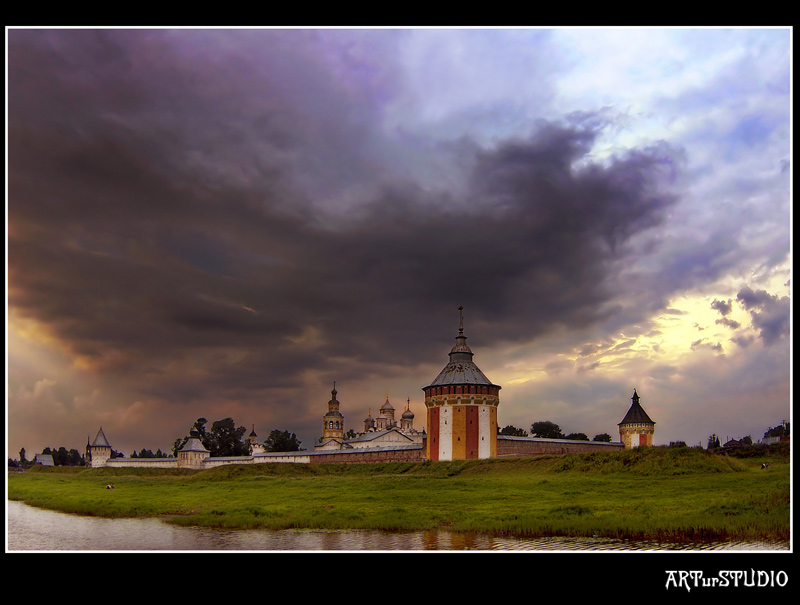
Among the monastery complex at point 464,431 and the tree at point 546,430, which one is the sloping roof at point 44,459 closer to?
the monastery complex at point 464,431

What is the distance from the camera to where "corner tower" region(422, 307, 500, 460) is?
46.9m

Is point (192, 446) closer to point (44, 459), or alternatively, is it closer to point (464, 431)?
point (44, 459)

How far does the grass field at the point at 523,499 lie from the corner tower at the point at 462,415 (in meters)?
4.10

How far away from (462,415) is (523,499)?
23253 mm

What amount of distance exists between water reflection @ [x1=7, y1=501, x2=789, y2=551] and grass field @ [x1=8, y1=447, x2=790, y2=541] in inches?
36.7

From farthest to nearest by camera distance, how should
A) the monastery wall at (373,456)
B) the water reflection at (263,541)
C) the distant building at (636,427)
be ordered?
1. the distant building at (636,427)
2. the monastery wall at (373,456)
3. the water reflection at (263,541)

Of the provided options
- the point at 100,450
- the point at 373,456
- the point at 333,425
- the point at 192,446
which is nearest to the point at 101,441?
the point at 100,450

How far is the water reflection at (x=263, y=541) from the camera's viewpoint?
15.2 meters

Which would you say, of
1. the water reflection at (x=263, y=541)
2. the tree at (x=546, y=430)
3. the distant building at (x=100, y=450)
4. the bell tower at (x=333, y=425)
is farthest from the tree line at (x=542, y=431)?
the water reflection at (x=263, y=541)

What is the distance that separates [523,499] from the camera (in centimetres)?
2405

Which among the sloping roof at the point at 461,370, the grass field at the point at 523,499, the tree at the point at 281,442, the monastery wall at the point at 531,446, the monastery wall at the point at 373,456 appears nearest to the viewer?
the grass field at the point at 523,499

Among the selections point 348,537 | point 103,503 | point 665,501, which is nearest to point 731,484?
point 665,501

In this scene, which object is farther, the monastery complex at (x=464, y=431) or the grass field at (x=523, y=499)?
the monastery complex at (x=464, y=431)
